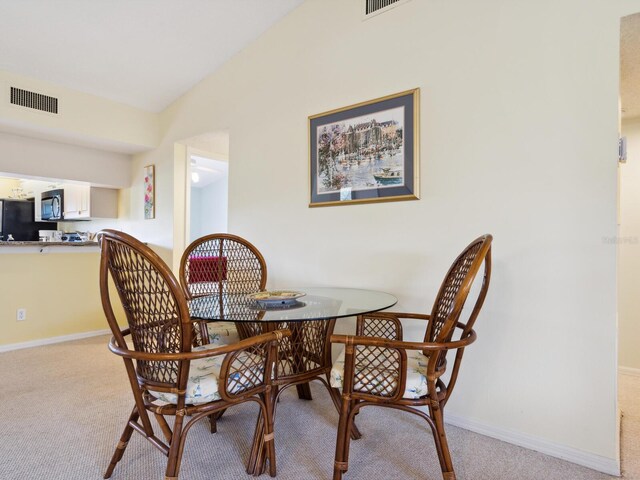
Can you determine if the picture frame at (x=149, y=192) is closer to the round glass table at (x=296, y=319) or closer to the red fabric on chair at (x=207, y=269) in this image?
the red fabric on chair at (x=207, y=269)

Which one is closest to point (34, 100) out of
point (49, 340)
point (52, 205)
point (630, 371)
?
point (49, 340)

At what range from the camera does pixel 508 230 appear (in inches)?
72.9

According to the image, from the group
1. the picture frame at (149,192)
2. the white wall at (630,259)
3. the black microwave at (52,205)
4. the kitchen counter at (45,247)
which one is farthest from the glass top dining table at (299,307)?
the black microwave at (52,205)

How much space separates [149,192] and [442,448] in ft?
12.4

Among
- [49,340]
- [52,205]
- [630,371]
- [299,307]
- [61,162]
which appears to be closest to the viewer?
[299,307]

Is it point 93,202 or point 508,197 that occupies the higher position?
point 93,202

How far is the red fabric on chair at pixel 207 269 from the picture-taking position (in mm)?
2422

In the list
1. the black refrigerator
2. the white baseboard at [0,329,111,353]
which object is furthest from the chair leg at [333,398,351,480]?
the black refrigerator

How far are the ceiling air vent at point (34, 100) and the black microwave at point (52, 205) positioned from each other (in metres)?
2.28

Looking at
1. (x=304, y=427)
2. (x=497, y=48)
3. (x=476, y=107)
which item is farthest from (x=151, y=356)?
(x=497, y=48)

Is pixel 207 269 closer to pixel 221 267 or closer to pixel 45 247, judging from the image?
pixel 221 267

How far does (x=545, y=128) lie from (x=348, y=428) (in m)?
1.64

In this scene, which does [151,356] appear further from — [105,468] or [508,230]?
[508,230]

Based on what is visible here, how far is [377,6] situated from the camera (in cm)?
231
